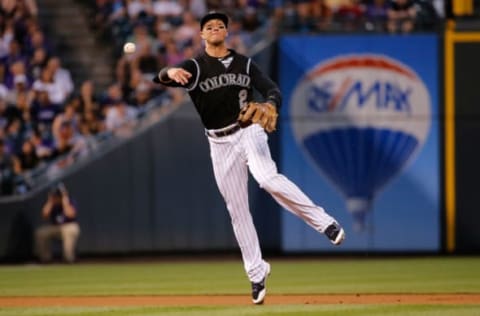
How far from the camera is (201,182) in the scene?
778 inches

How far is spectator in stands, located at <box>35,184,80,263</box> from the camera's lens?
1862cm

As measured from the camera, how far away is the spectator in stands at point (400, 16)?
19.6 meters

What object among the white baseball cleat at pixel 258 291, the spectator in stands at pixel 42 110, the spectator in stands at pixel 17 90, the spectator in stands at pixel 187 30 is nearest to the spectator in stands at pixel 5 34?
the spectator in stands at pixel 17 90

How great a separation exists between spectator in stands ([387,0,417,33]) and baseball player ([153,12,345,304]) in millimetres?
10717

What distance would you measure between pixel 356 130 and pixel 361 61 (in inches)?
44.5

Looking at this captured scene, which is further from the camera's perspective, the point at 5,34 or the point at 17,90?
the point at 5,34

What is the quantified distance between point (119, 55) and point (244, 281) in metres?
7.94

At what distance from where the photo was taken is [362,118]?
19.9 m

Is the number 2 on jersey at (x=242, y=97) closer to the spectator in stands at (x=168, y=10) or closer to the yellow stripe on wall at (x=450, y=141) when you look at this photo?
the spectator in stands at (x=168, y=10)

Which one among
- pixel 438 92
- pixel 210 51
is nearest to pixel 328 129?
pixel 438 92

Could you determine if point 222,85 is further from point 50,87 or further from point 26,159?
point 50,87

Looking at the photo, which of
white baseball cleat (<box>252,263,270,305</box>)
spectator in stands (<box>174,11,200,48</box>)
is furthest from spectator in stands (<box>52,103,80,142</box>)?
white baseball cleat (<box>252,263,270,305</box>)

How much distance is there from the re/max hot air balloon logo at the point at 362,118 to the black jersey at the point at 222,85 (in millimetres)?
10677

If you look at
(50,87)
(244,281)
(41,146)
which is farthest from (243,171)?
(50,87)
